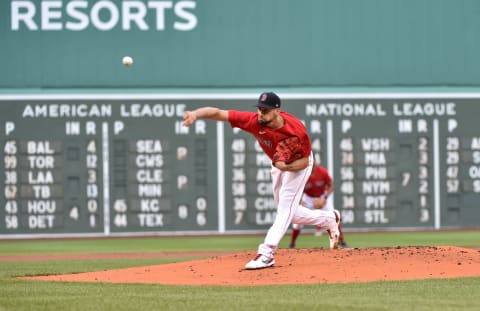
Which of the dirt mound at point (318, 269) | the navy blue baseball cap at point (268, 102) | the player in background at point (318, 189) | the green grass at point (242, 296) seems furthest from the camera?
the player in background at point (318, 189)

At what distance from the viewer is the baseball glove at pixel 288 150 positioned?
394 inches

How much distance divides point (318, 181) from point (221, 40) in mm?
3561

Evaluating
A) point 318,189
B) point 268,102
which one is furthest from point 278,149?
point 318,189

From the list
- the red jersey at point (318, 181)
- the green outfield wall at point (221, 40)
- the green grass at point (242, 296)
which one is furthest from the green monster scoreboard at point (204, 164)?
the green grass at point (242, 296)

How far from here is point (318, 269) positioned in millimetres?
9938

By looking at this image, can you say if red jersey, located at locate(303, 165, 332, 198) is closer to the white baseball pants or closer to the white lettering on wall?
the white lettering on wall

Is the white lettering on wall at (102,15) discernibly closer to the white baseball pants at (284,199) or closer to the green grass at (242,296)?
the green grass at (242,296)

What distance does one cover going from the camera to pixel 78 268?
41.7 ft

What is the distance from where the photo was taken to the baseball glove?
1002 centimetres

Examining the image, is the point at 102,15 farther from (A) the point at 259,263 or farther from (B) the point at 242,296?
(B) the point at 242,296

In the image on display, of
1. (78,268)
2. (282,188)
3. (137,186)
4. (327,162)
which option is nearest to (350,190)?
(327,162)

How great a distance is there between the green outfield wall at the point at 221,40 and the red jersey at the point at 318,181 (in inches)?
108

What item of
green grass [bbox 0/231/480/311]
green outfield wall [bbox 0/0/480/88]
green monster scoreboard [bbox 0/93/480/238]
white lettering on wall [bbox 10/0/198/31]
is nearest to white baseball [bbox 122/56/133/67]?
green outfield wall [bbox 0/0/480/88]

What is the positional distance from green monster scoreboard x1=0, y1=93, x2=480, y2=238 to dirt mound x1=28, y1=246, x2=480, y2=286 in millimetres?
7460
